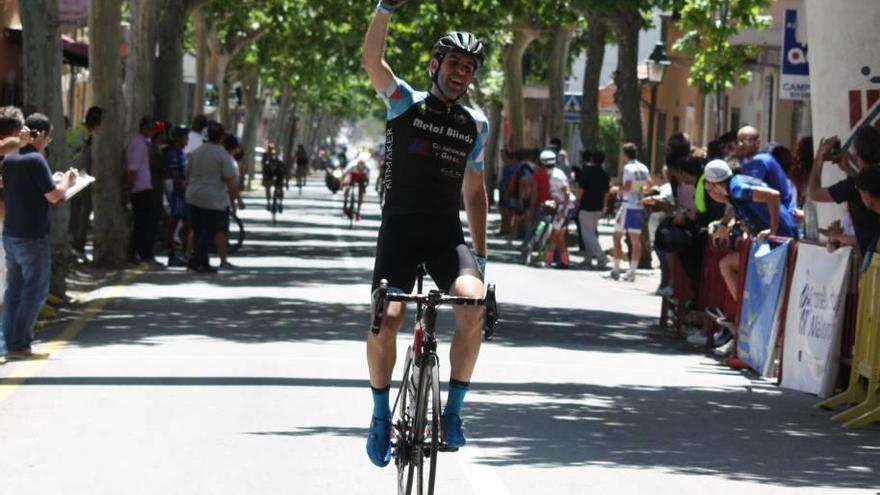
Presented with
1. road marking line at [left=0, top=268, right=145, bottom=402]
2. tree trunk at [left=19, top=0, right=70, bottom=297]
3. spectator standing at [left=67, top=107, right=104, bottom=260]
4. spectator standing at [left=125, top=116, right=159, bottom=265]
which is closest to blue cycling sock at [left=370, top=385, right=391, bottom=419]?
road marking line at [left=0, top=268, right=145, bottom=402]

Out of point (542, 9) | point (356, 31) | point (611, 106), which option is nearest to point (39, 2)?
point (542, 9)

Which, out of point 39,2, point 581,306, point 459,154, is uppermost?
point 39,2

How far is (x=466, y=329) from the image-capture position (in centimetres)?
851

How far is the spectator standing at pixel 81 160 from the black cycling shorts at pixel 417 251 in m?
15.4

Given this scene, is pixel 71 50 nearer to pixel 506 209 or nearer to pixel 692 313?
pixel 506 209

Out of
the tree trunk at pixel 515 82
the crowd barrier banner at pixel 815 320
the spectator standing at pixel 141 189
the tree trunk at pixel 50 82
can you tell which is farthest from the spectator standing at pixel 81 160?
the tree trunk at pixel 515 82

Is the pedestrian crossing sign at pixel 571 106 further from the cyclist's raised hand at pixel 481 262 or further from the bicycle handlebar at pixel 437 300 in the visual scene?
the bicycle handlebar at pixel 437 300

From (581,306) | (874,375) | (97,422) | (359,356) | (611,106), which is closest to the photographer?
(97,422)

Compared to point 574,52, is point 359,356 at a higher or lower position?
lower

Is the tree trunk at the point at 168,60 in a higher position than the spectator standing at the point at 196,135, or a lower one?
higher

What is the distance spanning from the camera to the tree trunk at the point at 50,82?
19797 mm

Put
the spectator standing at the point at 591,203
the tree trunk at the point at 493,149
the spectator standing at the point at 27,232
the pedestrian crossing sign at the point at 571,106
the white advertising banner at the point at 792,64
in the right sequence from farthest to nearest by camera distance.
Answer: the tree trunk at the point at 493,149 → the pedestrian crossing sign at the point at 571,106 → the spectator standing at the point at 591,203 → the white advertising banner at the point at 792,64 → the spectator standing at the point at 27,232

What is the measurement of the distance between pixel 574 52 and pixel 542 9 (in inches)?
827

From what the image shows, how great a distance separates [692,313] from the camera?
18.8 metres
